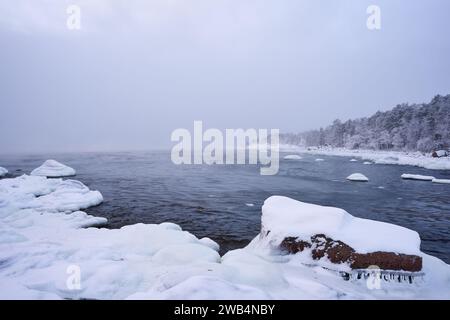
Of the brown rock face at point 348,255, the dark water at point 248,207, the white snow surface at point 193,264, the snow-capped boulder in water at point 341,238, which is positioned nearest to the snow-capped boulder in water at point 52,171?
the dark water at point 248,207

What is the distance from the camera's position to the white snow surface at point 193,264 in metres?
5.14

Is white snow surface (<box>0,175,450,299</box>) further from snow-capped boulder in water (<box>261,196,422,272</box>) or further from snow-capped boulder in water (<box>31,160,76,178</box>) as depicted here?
snow-capped boulder in water (<box>31,160,76,178</box>)

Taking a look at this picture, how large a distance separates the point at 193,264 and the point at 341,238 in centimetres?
339

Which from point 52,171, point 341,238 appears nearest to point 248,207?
point 341,238

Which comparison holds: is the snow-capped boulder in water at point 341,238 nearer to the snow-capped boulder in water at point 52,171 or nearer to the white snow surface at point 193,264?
the white snow surface at point 193,264

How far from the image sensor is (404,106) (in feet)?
Result: 286

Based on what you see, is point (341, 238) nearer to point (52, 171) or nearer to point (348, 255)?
point (348, 255)

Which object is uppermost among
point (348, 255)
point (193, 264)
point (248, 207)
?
point (348, 255)

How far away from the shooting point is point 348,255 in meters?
6.32

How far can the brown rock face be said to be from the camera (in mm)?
5945

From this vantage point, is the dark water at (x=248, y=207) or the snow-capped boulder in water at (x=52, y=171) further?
the snow-capped boulder in water at (x=52, y=171)

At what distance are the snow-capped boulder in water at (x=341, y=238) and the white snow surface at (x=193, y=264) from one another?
0.09 ft
